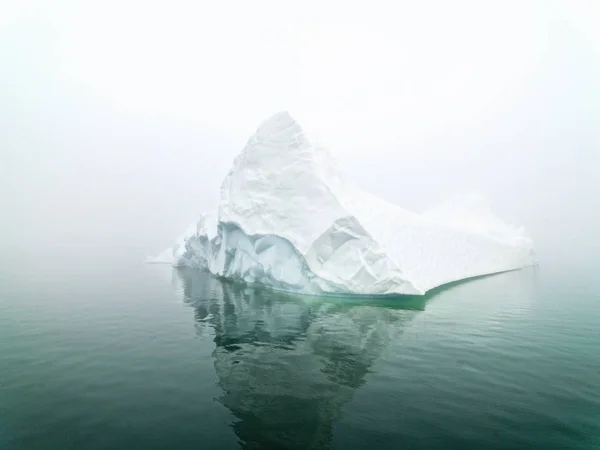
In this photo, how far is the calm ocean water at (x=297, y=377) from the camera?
6.97 m

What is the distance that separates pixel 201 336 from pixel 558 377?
1279 cm

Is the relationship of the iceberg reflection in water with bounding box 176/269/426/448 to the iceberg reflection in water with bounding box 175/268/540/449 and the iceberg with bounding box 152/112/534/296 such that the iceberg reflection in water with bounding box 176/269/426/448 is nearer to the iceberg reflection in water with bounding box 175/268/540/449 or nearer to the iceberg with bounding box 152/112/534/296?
the iceberg reflection in water with bounding box 175/268/540/449

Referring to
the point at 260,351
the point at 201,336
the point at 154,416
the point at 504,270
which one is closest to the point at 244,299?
the point at 201,336

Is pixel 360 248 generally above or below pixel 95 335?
above

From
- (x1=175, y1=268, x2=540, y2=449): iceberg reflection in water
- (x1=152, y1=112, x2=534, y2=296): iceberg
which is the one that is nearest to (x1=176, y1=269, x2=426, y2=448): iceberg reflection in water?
(x1=175, y1=268, x2=540, y2=449): iceberg reflection in water

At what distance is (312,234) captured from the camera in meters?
23.6

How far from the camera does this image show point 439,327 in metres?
15.6

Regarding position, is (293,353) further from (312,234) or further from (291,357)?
(312,234)

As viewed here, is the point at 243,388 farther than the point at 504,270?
No

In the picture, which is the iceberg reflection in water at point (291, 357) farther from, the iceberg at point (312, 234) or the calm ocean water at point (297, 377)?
the iceberg at point (312, 234)

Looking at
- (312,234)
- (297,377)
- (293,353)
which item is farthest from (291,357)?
(312,234)

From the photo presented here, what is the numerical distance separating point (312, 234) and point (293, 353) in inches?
488

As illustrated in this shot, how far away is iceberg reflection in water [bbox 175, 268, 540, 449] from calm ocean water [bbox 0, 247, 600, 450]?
0.06 metres

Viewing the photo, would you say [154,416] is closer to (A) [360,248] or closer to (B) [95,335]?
(B) [95,335]
